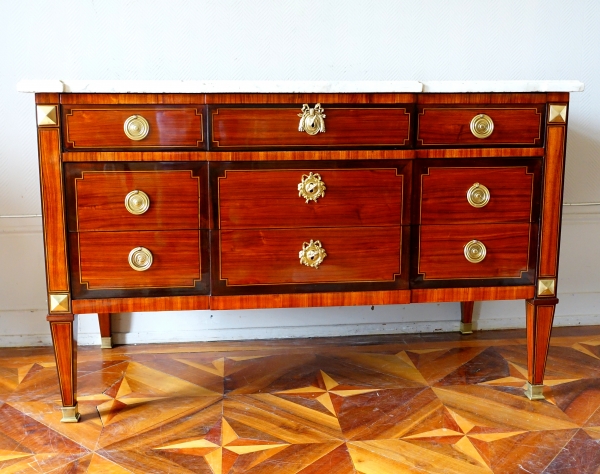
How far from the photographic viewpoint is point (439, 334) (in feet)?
7.27

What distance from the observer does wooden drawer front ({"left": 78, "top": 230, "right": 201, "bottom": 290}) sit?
1.49 metres

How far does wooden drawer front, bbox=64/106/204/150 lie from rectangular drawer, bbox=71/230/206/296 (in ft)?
0.68

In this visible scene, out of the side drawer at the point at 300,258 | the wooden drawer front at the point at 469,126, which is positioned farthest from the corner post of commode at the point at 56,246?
the wooden drawer front at the point at 469,126

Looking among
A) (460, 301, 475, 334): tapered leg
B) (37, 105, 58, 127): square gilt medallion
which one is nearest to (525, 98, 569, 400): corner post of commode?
(460, 301, 475, 334): tapered leg

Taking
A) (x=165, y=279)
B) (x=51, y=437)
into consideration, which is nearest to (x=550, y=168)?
(x=165, y=279)

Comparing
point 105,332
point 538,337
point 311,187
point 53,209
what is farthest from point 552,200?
point 105,332

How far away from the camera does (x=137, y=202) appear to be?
147 centimetres

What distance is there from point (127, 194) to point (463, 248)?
820 millimetres

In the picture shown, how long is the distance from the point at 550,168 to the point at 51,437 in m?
1.36

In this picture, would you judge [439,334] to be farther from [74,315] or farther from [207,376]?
[74,315]

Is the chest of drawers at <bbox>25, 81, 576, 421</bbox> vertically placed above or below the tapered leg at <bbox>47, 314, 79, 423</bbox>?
above

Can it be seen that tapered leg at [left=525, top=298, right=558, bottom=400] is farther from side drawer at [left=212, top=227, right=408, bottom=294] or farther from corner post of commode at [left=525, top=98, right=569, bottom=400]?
side drawer at [left=212, top=227, right=408, bottom=294]
